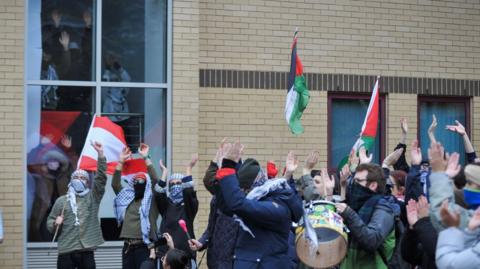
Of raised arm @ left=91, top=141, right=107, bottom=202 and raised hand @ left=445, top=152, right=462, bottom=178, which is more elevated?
raised hand @ left=445, top=152, right=462, bottom=178

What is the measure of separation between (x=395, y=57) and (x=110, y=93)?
13.4 ft

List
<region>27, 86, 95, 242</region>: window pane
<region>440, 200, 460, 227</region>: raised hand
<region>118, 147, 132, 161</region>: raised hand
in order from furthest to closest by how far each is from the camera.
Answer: <region>27, 86, 95, 242</region>: window pane, <region>118, 147, 132, 161</region>: raised hand, <region>440, 200, 460, 227</region>: raised hand

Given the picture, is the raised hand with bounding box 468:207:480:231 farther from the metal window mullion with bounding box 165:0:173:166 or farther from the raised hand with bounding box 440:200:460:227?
the metal window mullion with bounding box 165:0:173:166

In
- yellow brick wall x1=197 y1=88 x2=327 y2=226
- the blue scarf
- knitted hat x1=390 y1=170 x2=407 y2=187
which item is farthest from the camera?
yellow brick wall x1=197 y1=88 x2=327 y2=226

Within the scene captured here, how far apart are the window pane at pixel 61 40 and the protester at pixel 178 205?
2.15m

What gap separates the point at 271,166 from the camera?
999 centimetres

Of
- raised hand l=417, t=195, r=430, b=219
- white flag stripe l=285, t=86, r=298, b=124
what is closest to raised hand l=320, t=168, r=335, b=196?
raised hand l=417, t=195, r=430, b=219

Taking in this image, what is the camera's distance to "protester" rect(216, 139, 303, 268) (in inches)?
284

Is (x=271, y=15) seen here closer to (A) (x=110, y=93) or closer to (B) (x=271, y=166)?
(A) (x=110, y=93)

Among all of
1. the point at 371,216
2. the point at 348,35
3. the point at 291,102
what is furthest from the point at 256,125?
the point at 371,216

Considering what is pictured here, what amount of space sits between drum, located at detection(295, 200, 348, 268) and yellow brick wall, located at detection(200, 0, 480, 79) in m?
4.98

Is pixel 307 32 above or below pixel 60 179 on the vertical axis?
above

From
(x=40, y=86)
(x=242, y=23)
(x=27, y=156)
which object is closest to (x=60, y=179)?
(x=27, y=156)

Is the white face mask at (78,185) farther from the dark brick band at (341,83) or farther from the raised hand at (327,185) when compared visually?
the raised hand at (327,185)
